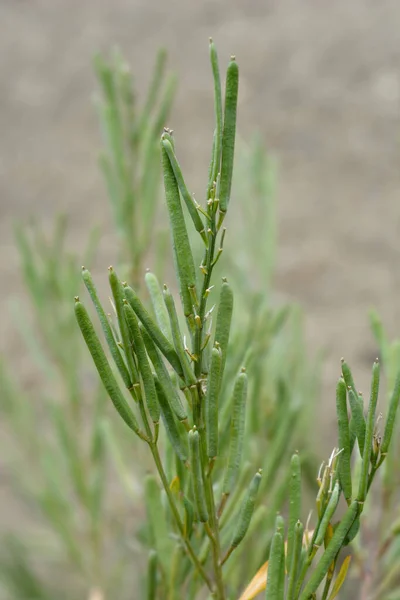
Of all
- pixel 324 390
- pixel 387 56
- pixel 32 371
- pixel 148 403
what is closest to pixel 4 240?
pixel 32 371

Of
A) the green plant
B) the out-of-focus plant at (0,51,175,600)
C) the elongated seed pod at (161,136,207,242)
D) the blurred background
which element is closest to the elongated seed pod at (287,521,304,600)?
the green plant

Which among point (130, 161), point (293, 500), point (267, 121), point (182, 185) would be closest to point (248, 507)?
point (293, 500)

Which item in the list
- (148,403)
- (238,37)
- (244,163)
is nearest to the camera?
(148,403)

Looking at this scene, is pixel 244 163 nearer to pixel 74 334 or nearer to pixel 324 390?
pixel 74 334

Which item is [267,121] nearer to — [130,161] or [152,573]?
[130,161]

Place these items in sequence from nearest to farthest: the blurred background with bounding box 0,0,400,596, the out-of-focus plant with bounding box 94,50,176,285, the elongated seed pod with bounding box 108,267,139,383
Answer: the elongated seed pod with bounding box 108,267,139,383 → the out-of-focus plant with bounding box 94,50,176,285 → the blurred background with bounding box 0,0,400,596

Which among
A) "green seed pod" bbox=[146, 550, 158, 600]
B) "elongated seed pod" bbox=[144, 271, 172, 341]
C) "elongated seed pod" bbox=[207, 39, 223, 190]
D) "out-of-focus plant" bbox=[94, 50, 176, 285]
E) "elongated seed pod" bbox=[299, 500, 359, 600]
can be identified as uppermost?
"out-of-focus plant" bbox=[94, 50, 176, 285]

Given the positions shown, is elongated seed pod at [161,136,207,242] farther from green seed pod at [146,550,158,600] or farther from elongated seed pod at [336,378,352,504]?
green seed pod at [146,550,158,600]

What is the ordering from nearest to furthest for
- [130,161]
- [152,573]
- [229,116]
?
[229,116]
[152,573]
[130,161]
